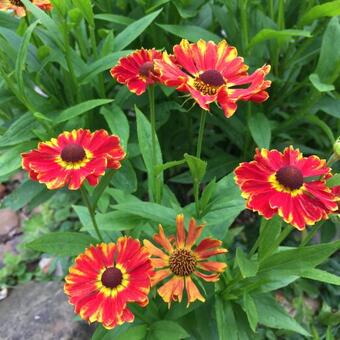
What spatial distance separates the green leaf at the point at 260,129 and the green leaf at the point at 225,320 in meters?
0.52

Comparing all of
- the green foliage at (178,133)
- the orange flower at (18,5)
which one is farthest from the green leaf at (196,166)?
the orange flower at (18,5)

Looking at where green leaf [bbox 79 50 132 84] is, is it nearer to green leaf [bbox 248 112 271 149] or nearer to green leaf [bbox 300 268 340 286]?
green leaf [bbox 248 112 271 149]

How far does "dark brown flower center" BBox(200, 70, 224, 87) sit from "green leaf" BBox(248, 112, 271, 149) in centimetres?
52

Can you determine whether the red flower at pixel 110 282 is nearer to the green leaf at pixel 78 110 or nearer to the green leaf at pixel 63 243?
the green leaf at pixel 63 243

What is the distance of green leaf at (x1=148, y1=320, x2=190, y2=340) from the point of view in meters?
1.16

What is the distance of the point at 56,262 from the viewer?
1.92 metres

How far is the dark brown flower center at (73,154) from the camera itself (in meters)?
1.00

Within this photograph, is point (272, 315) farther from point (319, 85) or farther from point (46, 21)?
point (46, 21)

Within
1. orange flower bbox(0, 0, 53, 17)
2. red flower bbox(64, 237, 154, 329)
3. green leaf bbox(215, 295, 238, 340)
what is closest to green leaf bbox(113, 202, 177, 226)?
red flower bbox(64, 237, 154, 329)

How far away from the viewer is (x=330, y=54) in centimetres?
151

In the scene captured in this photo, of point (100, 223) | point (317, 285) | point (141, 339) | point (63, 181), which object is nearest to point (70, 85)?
point (100, 223)

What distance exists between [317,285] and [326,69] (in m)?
0.78

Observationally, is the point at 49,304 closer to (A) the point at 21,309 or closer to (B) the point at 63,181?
(A) the point at 21,309

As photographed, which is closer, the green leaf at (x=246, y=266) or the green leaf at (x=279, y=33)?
the green leaf at (x=246, y=266)
